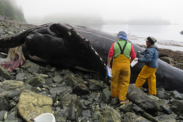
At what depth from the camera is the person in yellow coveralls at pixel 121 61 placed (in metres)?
3.78

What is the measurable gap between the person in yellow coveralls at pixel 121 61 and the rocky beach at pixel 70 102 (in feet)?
1.35

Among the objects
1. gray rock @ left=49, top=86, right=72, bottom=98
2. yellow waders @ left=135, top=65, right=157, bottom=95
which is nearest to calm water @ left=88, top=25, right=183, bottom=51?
yellow waders @ left=135, top=65, right=157, bottom=95

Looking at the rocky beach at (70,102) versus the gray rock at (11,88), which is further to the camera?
the gray rock at (11,88)

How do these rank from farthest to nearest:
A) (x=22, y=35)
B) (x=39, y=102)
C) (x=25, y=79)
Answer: (x=22, y=35) < (x=25, y=79) < (x=39, y=102)

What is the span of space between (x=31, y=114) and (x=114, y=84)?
2.42m

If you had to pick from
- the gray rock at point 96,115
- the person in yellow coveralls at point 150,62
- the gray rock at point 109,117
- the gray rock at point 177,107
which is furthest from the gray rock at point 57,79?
the gray rock at point 177,107

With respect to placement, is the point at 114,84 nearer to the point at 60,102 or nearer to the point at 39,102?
the point at 60,102

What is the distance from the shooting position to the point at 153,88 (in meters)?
4.99

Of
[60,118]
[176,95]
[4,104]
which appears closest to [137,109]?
[60,118]

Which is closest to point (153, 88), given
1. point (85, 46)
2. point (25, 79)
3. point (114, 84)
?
point (114, 84)

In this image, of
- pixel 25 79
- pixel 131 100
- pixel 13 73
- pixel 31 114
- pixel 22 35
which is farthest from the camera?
pixel 22 35

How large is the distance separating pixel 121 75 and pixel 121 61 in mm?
455

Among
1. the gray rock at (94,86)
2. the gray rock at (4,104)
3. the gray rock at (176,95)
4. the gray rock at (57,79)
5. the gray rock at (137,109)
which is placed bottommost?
the gray rock at (176,95)

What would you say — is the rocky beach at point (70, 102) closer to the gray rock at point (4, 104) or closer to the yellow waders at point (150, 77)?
the gray rock at point (4, 104)
